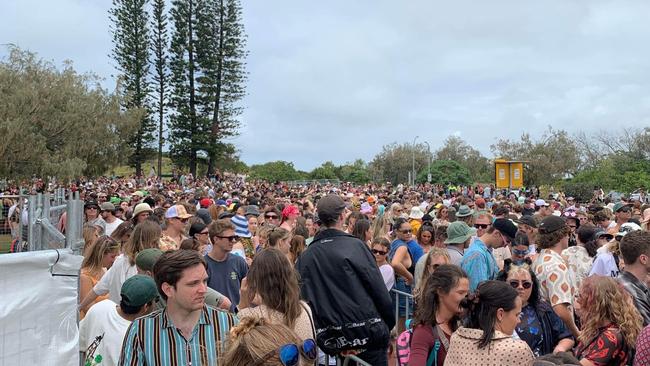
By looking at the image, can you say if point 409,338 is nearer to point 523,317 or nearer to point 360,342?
point 360,342

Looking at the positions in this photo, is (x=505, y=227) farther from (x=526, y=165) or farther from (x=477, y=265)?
(x=526, y=165)

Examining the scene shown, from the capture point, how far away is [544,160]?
5884cm

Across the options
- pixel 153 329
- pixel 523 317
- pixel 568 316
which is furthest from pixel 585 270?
pixel 153 329

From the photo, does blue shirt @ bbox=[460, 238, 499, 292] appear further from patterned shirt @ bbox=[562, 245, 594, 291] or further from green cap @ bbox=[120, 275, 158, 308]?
green cap @ bbox=[120, 275, 158, 308]

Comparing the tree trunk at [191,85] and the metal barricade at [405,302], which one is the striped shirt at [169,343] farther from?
the tree trunk at [191,85]

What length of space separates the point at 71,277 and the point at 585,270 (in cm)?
515

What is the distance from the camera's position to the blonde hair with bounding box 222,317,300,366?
2256mm

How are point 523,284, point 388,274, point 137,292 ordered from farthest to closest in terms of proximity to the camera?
1. point 388,274
2. point 523,284
3. point 137,292

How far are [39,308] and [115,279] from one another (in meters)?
1.67

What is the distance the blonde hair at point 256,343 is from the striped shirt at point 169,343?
1.78 ft

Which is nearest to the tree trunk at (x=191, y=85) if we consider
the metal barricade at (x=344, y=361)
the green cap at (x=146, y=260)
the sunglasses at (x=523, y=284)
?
the green cap at (x=146, y=260)

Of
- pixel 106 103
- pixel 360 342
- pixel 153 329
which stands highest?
pixel 106 103

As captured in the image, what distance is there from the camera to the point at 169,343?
296 cm

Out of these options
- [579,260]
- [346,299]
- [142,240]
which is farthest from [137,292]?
[579,260]
